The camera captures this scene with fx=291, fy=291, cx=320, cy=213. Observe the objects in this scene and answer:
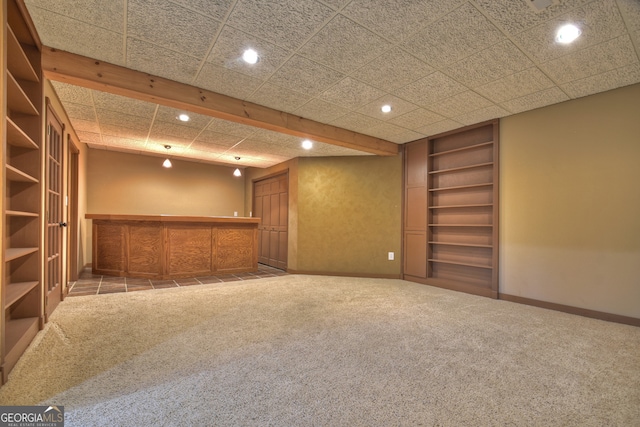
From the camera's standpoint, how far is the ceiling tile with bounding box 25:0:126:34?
1976 millimetres

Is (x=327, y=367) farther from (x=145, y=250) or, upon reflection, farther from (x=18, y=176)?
(x=145, y=250)

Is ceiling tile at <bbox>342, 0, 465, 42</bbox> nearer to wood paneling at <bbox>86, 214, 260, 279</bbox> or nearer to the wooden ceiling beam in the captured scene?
the wooden ceiling beam

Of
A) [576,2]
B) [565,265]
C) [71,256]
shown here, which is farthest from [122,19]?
[565,265]

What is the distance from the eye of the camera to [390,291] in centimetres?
431

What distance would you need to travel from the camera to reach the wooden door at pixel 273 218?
6.38 meters

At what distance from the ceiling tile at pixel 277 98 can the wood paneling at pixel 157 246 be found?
2492 mm

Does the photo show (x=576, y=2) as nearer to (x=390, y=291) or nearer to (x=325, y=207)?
(x=390, y=291)

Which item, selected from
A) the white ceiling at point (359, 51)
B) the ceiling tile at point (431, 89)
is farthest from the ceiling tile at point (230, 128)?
the ceiling tile at point (431, 89)

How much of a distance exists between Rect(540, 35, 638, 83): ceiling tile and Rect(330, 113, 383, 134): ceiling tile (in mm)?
1957

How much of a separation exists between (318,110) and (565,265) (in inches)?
137

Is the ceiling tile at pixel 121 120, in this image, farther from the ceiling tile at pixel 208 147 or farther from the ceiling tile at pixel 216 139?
the ceiling tile at pixel 208 147

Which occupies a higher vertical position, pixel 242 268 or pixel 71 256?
pixel 71 256

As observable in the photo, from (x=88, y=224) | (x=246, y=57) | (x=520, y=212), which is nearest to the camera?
(x=246, y=57)

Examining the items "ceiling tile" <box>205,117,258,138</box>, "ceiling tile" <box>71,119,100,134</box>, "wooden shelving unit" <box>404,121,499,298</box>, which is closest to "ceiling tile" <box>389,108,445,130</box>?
"wooden shelving unit" <box>404,121,499,298</box>
